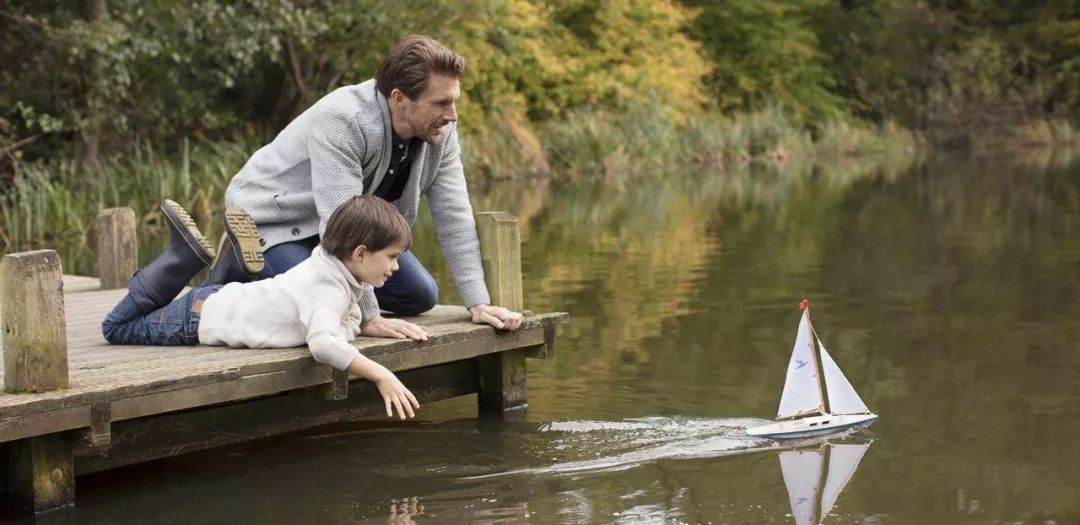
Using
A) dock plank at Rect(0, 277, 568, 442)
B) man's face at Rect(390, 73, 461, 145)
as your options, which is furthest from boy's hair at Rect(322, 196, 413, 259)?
man's face at Rect(390, 73, 461, 145)

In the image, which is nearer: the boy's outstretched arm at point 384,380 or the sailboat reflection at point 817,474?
the sailboat reflection at point 817,474

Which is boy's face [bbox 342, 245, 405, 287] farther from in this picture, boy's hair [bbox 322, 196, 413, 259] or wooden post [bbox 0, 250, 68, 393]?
wooden post [bbox 0, 250, 68, 393]

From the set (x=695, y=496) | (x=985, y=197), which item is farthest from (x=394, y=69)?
(x=985, y=197)

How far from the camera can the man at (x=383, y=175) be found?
18.5 feet

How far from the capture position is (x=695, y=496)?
5082 mm

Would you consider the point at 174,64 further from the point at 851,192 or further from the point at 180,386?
the point at 180,386

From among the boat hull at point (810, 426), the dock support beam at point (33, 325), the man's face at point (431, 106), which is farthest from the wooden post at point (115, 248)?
the boat hull at point (810, 426)

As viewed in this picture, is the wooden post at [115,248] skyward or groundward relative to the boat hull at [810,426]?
skyward

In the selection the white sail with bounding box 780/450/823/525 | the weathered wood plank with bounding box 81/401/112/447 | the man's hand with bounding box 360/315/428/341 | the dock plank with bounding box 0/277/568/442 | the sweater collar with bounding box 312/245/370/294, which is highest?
the sweater collar with bounding box 312/245/370/294

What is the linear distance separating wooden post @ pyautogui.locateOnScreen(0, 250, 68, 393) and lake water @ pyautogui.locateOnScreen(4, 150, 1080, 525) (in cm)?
53

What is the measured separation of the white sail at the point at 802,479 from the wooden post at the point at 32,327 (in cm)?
238

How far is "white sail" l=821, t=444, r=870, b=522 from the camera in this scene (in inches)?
198

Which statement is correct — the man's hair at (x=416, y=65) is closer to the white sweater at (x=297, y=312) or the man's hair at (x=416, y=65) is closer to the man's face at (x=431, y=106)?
the man's face at (x=431, y=106)

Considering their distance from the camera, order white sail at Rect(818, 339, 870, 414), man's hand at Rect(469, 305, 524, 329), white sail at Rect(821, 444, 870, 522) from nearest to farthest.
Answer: white sail at Rect(821, 444, 870, 522) → white sail at Rect(818, 339, 870, 414) → man's hand at Rect(469, 305, 524, 329)
